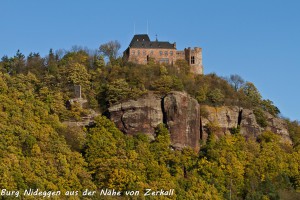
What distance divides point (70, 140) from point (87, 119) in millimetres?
6210

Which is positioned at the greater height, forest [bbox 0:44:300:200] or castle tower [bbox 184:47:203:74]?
castle tower [bbox 184:47:203:74]

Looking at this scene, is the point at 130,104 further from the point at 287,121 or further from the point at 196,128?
the point at 287,121

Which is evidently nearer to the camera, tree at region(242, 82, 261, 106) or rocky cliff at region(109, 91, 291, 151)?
rocky cliff at region(109, 91, 291, 151)

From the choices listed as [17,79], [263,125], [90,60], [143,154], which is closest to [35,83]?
[17,79]

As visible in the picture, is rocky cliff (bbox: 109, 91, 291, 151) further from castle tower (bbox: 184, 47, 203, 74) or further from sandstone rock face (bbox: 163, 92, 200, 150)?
castle tower (bbox: 184, 47, 203, 74)

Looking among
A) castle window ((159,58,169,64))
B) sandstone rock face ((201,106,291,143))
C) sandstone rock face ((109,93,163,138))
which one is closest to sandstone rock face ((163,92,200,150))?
sandstone rock face ((109,93,163,138))

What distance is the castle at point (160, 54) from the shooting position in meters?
123

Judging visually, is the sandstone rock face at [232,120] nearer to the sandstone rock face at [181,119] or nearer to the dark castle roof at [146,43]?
the sandstone rock face at [181,119]

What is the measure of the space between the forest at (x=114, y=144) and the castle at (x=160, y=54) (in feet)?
4.56

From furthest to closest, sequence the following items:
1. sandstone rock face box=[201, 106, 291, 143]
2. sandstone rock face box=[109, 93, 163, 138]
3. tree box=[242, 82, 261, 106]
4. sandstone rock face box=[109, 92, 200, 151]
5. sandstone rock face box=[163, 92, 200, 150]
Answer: tree box=[242, 82, 261, 106] < sandstone rock face box=[201, 106, 291, 143] < sandstone rock face box=[163, 92, 200, 150] < sandstone rock face box=[109, 92, 200, 151] < sandstone rock face box=[109, 93, 163, 138]

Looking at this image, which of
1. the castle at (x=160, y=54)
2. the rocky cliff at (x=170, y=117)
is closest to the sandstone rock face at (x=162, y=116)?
the rocky cliff at (x=170, y=117)

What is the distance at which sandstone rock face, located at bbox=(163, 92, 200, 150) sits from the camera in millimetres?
110312

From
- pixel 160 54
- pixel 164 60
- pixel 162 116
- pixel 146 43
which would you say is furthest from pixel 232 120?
pixel 146 43

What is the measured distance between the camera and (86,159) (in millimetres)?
103312
